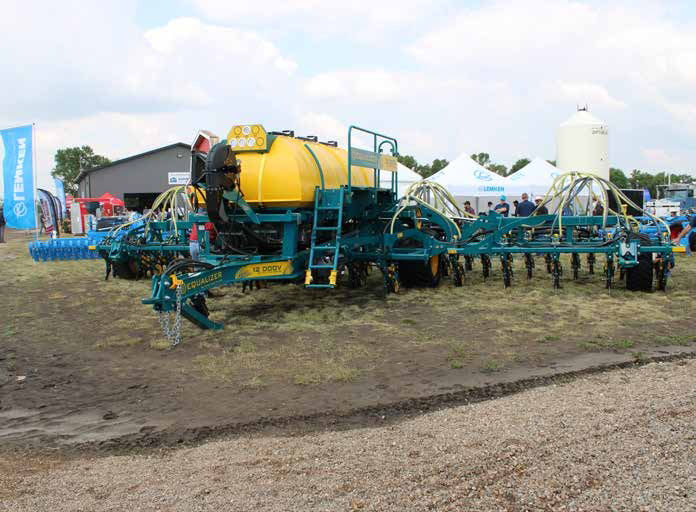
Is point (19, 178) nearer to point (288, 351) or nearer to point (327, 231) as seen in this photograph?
point (327, 231)

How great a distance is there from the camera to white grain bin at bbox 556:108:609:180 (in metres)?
25.4

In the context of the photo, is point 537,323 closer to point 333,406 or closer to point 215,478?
point 333,406

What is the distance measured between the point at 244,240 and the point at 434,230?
508 cm

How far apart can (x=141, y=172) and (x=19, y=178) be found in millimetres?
23498

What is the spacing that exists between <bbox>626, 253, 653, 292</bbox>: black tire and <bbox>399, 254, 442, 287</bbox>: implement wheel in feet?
10.5

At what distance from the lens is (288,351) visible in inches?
268

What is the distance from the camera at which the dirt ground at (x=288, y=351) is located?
507 centimetres

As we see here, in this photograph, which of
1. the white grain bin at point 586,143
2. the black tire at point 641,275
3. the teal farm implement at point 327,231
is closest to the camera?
the teal farm implement at point 327,231

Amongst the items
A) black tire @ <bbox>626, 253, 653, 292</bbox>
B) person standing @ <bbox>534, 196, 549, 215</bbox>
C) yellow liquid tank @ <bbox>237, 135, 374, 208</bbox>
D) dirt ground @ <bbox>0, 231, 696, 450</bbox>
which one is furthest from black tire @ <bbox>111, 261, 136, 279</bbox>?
black tire @ <bbox>626, 253, 653, 292</bbox>

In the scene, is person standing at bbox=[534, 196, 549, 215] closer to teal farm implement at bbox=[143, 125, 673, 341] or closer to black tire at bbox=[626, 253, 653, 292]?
teal farm implement at bbox=[143, 125, 673, 341]

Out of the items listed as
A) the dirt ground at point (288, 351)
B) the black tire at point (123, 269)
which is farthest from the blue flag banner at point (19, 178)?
the dirt ground at point (288, 351)

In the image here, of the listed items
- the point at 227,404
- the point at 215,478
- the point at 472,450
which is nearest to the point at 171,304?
the point at 227,404

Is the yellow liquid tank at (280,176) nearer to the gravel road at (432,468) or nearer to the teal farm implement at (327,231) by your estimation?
the teal farm implement at (327,231)

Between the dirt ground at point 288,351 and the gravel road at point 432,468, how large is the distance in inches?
23.5
